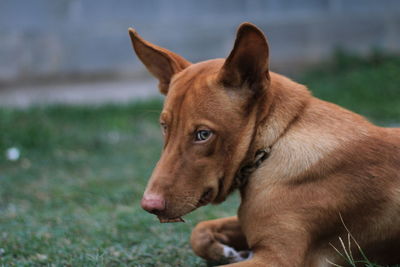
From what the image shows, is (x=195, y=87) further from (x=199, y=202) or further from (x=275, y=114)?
(x=199, y=202)

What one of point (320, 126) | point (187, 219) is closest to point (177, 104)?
point (320, 126)

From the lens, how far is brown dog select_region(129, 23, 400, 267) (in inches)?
136

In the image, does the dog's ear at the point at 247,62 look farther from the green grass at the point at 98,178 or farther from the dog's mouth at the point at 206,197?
the green grass at the point at 98,178

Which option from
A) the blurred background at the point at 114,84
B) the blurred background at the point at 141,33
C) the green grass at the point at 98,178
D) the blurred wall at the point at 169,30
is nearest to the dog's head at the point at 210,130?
the green grass at the point at 98,178

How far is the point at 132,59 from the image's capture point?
41.5 feet

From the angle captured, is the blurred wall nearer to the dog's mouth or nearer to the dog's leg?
the dog's leg

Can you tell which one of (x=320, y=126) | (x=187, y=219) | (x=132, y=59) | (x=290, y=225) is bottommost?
(x=132, y=59)

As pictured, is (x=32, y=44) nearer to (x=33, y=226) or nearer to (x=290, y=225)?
(x=33, y=226)

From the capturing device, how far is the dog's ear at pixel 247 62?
3418 mm

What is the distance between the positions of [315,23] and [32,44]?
572cm

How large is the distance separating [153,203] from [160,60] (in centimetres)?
124

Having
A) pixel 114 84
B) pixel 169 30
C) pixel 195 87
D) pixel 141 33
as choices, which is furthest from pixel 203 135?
pixel 169 30

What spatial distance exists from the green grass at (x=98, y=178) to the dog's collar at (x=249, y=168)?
74 cm

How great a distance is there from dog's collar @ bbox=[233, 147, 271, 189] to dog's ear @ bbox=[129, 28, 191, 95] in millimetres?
872
